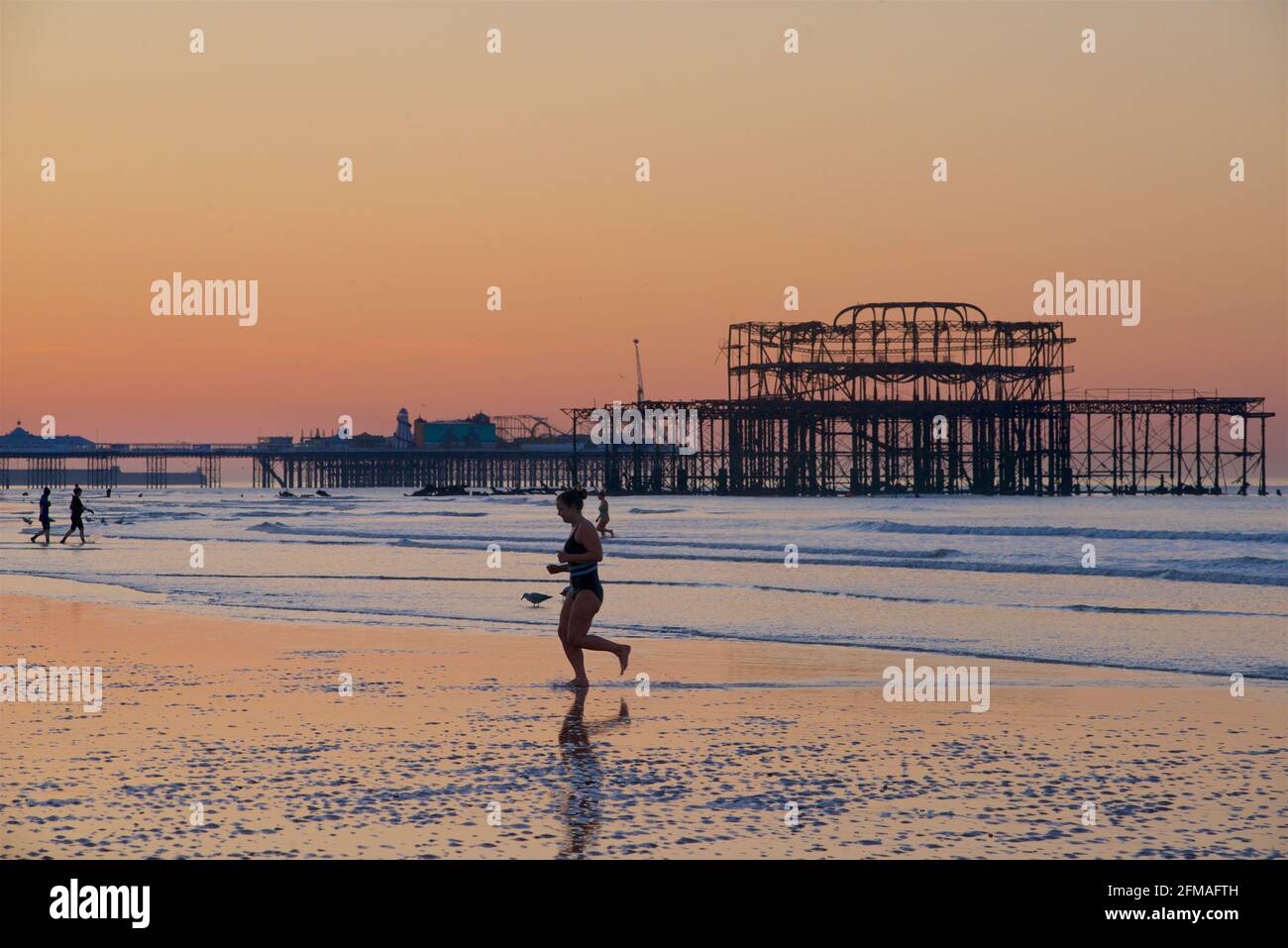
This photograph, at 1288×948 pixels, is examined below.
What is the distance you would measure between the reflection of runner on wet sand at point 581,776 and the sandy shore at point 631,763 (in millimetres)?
25

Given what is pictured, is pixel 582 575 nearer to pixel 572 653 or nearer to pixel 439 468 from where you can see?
pixel 572 653

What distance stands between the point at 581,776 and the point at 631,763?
44 cm

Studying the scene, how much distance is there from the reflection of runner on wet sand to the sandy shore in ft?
0.08

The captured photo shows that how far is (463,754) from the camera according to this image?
8.05 metres

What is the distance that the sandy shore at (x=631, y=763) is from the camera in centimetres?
616

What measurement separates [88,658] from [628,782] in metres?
6.92

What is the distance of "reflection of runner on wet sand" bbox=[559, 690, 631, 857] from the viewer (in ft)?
20.3

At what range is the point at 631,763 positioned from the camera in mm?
7867
